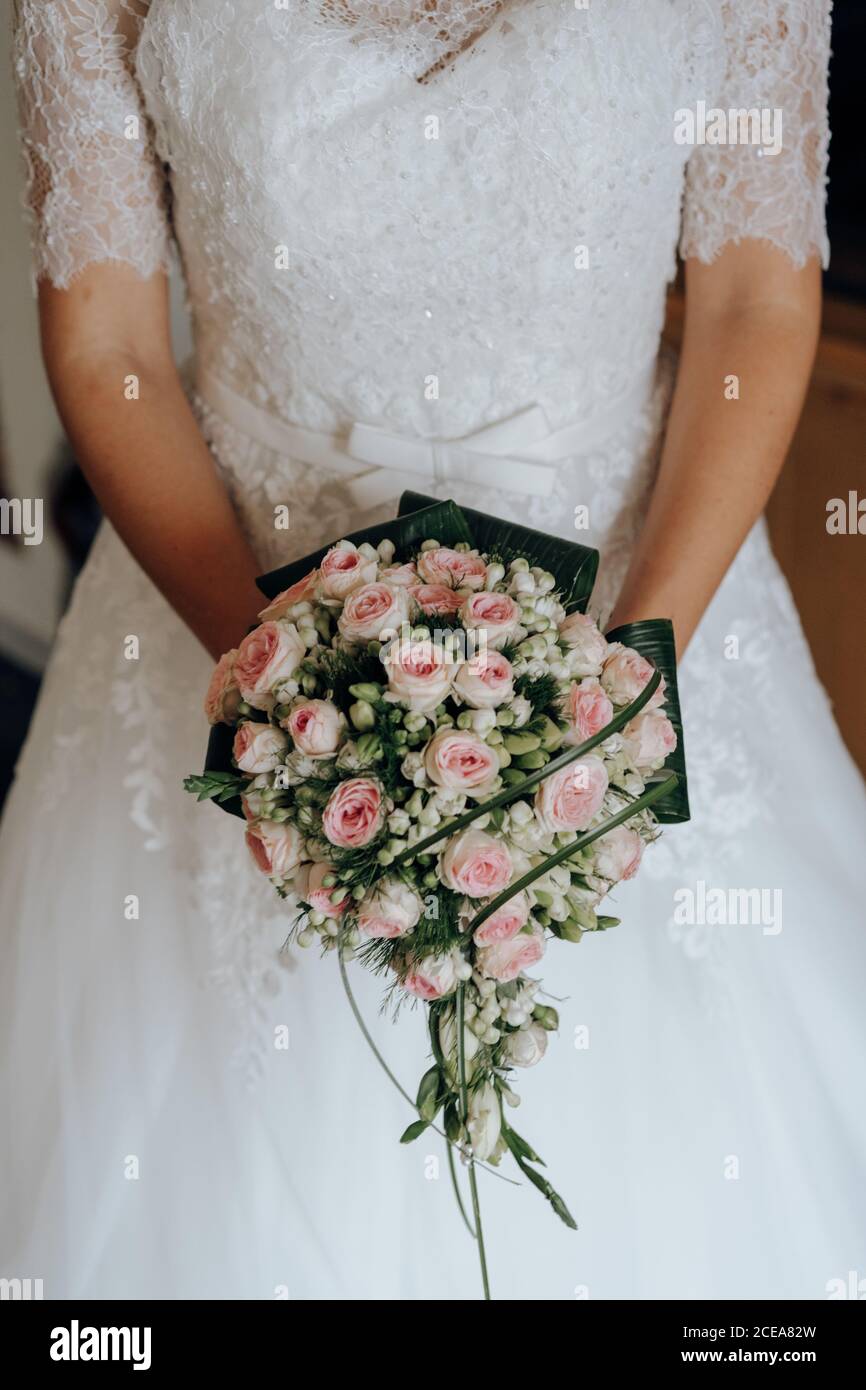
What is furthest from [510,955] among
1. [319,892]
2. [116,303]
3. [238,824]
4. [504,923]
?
[116,303]

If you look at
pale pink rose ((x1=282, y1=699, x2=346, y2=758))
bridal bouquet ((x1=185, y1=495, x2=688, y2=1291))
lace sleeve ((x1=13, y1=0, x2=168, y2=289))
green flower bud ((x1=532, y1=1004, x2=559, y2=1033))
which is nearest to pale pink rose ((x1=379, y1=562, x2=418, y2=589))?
bridal bouquet ((x1=185, y1=495, x2=688, y2=1291))

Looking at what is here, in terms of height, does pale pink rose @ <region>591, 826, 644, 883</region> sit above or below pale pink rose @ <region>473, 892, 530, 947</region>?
above

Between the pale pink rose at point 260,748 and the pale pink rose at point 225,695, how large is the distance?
0.07 metres

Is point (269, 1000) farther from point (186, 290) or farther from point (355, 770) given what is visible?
point (186, 290)

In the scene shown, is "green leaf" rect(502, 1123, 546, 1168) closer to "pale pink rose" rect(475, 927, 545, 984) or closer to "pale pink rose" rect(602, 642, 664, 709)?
"pale pink rose" rect(475, 927, 545, 984)

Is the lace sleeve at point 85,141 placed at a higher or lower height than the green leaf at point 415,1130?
higher

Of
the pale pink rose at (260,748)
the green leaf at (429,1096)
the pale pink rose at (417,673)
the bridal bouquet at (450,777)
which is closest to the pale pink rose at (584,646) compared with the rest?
the bridal bouquet at (450,777)

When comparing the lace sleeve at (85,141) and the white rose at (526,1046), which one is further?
the lace sleeve at (85,141)

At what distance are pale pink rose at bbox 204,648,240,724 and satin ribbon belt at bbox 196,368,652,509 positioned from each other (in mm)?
341

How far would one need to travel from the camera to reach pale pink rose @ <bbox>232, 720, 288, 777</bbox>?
2.60 ft

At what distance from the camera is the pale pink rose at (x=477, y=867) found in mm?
747

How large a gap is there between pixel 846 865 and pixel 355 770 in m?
0.69

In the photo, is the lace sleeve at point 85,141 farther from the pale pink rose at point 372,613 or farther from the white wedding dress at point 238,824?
the pale pink rose at point 372,613

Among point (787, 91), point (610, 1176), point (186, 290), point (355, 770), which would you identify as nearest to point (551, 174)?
point (787, 91)
